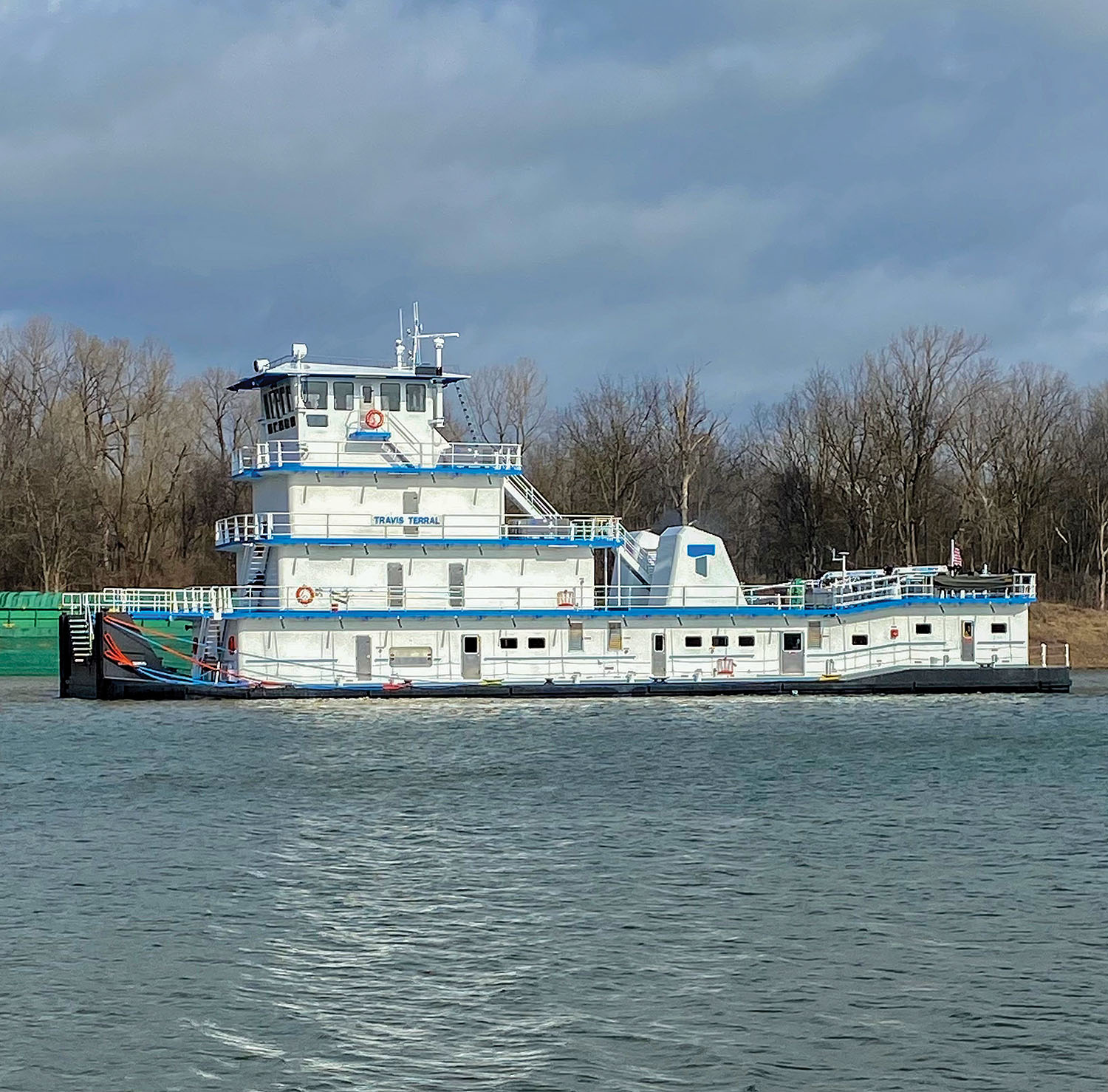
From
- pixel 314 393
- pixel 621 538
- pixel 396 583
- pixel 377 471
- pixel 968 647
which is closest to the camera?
pixel 377 471

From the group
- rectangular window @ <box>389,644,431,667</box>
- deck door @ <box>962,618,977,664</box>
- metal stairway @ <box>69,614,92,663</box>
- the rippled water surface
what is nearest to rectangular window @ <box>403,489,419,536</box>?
rectangular window @ <box>389,644,431,667</box>

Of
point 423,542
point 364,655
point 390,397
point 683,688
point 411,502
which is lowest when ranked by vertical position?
point 683,688

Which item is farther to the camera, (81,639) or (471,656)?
(81,639)

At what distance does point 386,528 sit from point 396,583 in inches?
63.8

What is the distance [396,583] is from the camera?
4853cm

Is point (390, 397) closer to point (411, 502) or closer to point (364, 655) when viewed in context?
point (411, 502)

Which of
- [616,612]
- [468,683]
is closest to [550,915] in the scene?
[468,683]

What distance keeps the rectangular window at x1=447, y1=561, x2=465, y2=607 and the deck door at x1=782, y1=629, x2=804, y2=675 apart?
9.99 metres

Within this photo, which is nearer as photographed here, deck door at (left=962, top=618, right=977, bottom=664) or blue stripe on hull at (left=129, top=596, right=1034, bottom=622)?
blue stripe on hull at (left=129, top=596, right=1034, bottom=622)

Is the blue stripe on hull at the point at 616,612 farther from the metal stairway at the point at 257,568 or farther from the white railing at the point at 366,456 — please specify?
the white railing at the point at 366,456

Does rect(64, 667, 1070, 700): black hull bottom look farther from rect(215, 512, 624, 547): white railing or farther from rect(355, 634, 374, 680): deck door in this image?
rect(215, 512, 624, 547): white railing

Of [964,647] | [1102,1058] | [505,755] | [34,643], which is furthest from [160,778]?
[34,643]

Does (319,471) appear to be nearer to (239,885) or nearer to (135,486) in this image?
(239,885)

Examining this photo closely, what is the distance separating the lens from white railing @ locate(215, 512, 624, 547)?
48.2 metres
